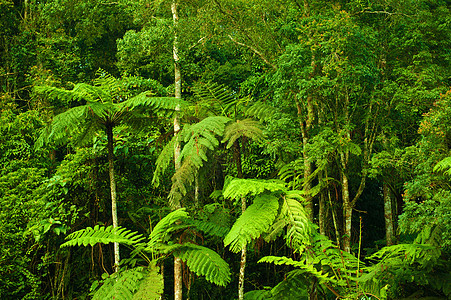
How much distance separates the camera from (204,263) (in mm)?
4566

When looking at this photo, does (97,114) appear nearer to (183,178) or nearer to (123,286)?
(183,178)

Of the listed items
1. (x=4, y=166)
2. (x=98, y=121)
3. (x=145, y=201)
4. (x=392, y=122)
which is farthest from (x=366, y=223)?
(x=4, y=166)

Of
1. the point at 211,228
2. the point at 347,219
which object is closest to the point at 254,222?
the point at 211,228

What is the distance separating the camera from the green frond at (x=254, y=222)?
401 centimetres

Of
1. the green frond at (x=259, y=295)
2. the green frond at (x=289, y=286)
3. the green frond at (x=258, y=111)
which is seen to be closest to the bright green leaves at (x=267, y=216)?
the green frond at (x=289, y=286)

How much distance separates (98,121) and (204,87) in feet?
5.56

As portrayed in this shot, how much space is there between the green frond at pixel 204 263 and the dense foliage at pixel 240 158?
0.05 feet

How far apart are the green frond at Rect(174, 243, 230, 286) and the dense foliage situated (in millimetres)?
14

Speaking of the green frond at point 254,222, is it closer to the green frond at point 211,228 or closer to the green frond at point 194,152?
the green frond at point 194,152

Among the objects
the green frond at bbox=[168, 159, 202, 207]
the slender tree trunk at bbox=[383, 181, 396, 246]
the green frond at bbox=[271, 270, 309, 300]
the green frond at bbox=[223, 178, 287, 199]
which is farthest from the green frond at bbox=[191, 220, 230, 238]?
the slender tree trunk at bbox=[383, 181, 396, 246]

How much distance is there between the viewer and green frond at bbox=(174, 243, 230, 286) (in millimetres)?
4523

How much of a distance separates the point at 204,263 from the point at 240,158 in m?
1.51

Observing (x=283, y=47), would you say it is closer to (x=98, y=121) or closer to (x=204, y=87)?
(x=204, y=87)

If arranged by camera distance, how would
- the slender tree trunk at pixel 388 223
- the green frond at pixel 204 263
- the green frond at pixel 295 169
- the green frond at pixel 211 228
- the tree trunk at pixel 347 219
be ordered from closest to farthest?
1. the green frond at pixel 204 263
2. the green frond at pixel 211 228
3. the green frond at pixel 295 169
4. the tree trunk at pixel 347 219
5. the slender tree trunk at pixel 388 223
